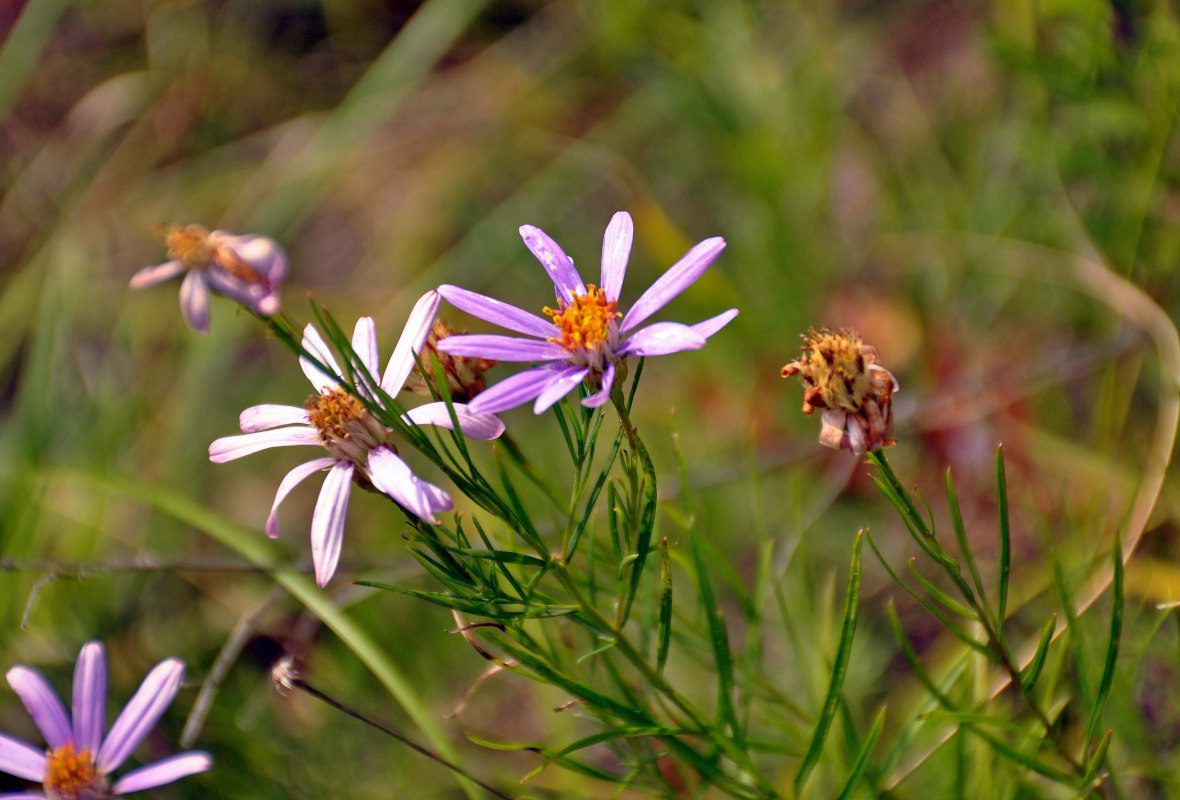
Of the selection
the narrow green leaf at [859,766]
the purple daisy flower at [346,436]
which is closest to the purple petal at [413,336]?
the purple daisy flower at [346,436]

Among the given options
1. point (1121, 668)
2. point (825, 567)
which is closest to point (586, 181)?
point (825, 567)

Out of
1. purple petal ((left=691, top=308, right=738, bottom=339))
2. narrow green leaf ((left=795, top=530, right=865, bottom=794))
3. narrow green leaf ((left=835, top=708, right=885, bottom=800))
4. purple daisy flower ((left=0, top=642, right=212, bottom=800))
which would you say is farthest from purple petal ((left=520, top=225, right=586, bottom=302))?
purple daisy flower ((left=0, top=642, right=212, bottom=800))

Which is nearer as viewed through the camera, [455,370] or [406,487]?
[406,487]

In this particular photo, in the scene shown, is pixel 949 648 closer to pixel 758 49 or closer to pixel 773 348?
pixel 773 348

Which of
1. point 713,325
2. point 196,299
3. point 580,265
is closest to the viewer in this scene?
point 713,325

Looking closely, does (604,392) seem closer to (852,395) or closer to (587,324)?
(587,324)

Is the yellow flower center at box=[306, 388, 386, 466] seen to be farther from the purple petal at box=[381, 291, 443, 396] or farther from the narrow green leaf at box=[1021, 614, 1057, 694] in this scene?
the narrow green leaf at box=[1021, 614, 1057, 694]

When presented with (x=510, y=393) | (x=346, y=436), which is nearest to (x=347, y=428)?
(x=346, y=436)
